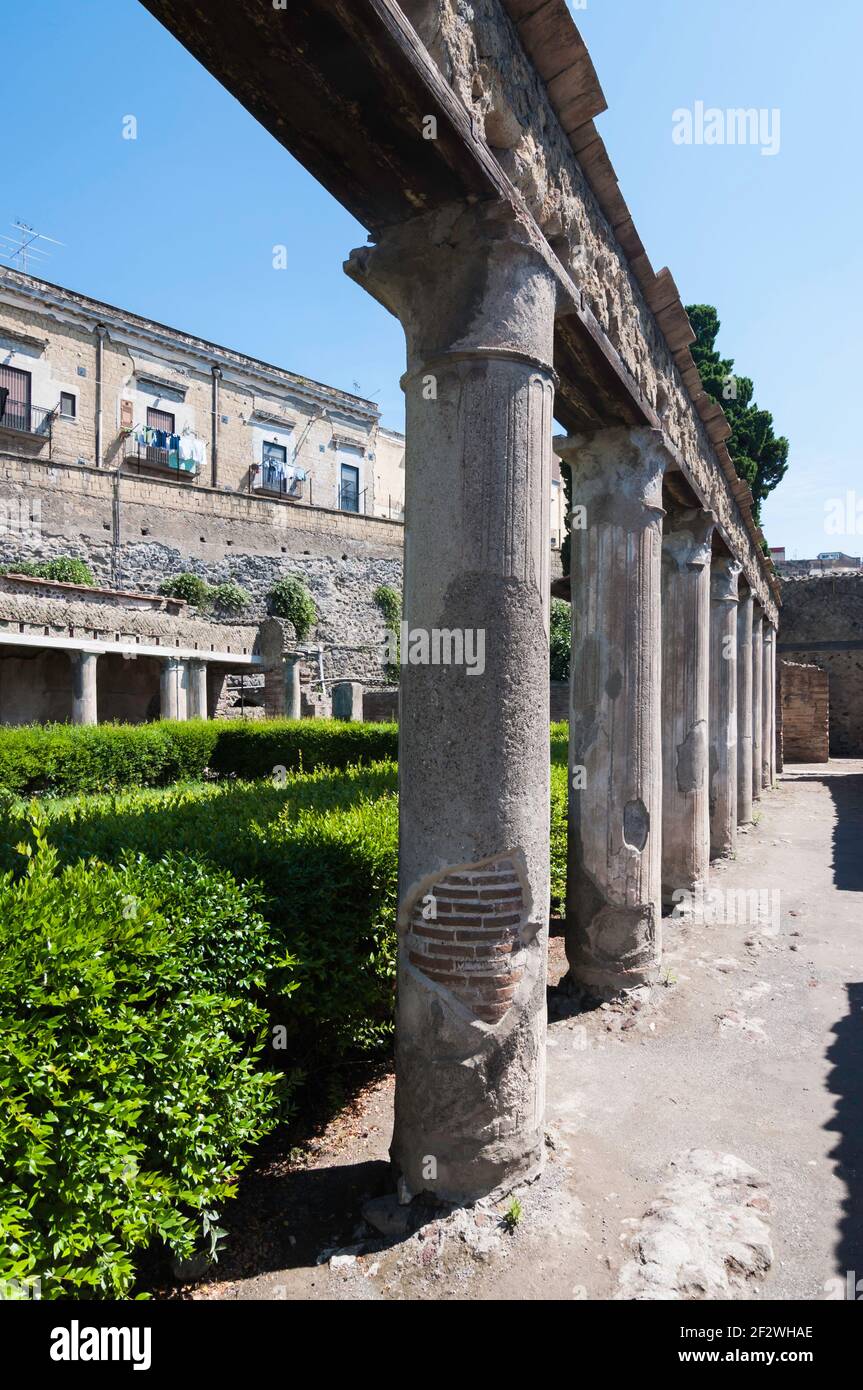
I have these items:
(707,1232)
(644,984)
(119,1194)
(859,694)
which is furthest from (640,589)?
(859,694)

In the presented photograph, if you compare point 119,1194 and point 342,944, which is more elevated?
point 342,944

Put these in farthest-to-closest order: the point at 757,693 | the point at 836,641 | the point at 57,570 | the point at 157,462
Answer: the point at 157,462
the point at 836,641
the point at 57,570
the point at 757,693

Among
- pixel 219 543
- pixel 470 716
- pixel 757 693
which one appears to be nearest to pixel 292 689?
pixel 219 543

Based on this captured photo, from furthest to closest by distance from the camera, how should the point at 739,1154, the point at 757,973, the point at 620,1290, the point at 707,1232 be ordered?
1. the point at 757,973
2. the point at 739,1154
3. the point at 707,1232
4. the point at 620,1290

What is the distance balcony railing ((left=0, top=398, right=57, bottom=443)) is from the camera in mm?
26203

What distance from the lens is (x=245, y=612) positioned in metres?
26.8

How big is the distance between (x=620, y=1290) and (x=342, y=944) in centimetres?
153

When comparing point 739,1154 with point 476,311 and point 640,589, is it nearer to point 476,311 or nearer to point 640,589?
point 640,589

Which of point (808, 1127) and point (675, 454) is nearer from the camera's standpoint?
point (808, 1127)

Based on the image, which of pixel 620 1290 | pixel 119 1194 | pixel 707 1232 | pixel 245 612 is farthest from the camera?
pixel 245 612

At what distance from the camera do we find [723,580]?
9.05m

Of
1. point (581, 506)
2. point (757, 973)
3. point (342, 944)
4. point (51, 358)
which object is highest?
point (51, 358)

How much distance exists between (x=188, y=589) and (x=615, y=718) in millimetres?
22915

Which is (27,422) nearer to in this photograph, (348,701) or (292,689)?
(292,689)
